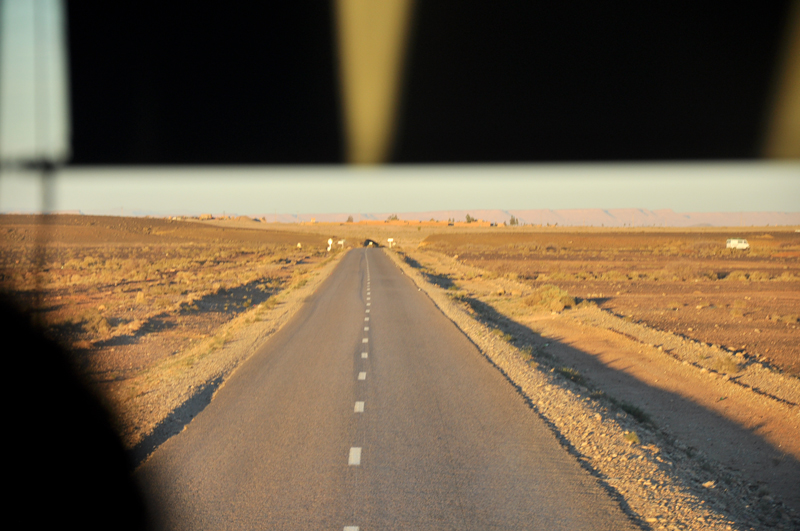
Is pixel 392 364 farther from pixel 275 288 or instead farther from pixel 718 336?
pixel 275 288

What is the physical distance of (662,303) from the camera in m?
26.3

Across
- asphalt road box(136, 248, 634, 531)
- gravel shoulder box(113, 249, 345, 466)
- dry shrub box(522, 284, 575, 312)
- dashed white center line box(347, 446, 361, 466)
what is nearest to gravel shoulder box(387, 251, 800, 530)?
asphalt road box(136, 248, 634, 531)

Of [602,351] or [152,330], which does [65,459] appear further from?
[602,351]

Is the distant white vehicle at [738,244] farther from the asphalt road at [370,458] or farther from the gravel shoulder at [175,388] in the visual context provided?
the asphalt road at [370,458]

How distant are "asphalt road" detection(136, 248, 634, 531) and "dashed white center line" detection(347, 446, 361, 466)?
0.01m

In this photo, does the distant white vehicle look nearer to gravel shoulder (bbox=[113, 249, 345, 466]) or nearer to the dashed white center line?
gravel shoulder (bbox=[113, 249, 345, 466])

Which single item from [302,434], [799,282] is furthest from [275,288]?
[799,282]

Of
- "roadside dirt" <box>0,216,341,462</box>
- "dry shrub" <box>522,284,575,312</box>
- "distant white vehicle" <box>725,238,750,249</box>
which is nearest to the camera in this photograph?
"roadside dirt" <box>0,216,341,462</box>

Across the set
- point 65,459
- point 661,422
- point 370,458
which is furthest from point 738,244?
point 65,459

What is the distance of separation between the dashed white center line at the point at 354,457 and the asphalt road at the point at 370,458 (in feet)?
0.04

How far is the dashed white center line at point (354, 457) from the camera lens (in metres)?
5.92

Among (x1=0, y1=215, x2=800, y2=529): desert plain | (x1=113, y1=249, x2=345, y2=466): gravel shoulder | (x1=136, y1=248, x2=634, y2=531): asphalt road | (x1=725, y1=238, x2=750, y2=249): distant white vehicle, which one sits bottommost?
(x1=0, y1=215, x2=800, y2=529): desert plain

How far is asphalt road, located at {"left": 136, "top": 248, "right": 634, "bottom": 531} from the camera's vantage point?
15.7 feet

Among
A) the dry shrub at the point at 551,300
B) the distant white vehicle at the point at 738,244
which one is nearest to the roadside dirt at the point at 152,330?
the dry shrub at the point at 551,300
